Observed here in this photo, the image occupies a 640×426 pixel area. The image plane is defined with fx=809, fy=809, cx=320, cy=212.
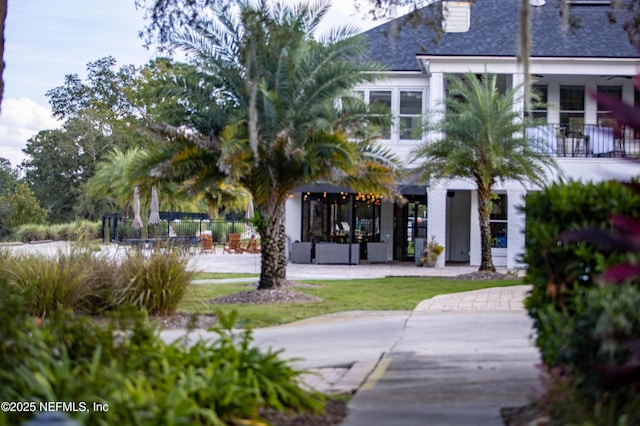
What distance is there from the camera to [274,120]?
696 inches

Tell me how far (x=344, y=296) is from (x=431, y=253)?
10.7 metres

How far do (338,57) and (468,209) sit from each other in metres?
14.3

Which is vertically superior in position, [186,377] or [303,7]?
[303,7]

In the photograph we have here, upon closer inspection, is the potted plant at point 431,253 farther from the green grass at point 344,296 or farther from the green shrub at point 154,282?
the green shrub at point 154,282

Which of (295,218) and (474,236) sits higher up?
(295,218)

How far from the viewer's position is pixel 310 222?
31.6m

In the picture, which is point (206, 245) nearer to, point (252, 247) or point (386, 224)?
point (252, 247)

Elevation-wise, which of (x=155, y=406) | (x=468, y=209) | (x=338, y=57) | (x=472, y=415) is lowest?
(x=472, y=415)

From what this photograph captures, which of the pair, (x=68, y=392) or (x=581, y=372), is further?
(x=581, y=372)

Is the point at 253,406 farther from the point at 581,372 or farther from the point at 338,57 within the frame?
the point at 338,57

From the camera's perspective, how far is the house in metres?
27.6

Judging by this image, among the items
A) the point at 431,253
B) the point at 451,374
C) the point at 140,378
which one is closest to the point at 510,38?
the point at 431,253

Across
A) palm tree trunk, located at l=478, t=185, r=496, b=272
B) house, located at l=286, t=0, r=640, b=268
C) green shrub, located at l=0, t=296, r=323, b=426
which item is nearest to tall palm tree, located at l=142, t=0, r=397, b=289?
palm tree trunk, located at l=478, t=185, r=496, b=272

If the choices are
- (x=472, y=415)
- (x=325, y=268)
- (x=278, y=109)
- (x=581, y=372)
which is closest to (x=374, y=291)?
(x=278, y=109)
